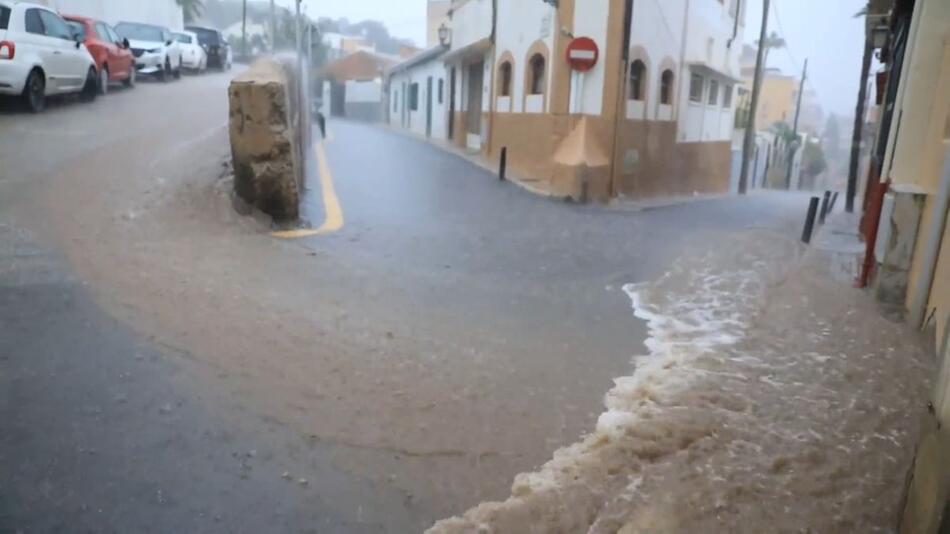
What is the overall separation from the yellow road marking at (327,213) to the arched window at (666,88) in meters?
Result: 9.87

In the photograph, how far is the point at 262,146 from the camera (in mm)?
7789

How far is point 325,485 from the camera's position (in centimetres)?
325

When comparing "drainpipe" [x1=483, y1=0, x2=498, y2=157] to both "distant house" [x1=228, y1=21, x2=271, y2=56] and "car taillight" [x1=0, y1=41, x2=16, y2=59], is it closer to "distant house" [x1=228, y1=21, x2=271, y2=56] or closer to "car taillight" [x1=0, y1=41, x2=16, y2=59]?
"car taillight" [x1=0, y1=41, x2=16, y2=59]

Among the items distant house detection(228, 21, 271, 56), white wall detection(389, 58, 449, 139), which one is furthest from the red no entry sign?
distant house detection(228, 21, 271, 56)

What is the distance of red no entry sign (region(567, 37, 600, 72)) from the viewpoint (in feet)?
55.5

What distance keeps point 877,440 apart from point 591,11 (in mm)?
14788

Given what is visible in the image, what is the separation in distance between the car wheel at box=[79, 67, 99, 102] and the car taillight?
127 inches

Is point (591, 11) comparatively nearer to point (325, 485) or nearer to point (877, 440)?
point (877, 440)

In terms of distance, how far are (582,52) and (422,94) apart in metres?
17.5

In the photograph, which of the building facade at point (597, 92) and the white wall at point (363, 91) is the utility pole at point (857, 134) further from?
the white wall at point (363, 91)

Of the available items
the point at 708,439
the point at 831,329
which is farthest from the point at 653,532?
the point at 831,329

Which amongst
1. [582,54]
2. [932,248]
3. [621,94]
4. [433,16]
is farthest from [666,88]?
[433,16]

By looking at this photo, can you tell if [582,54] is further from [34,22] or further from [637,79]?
[34,22]

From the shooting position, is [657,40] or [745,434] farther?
[657,40]
